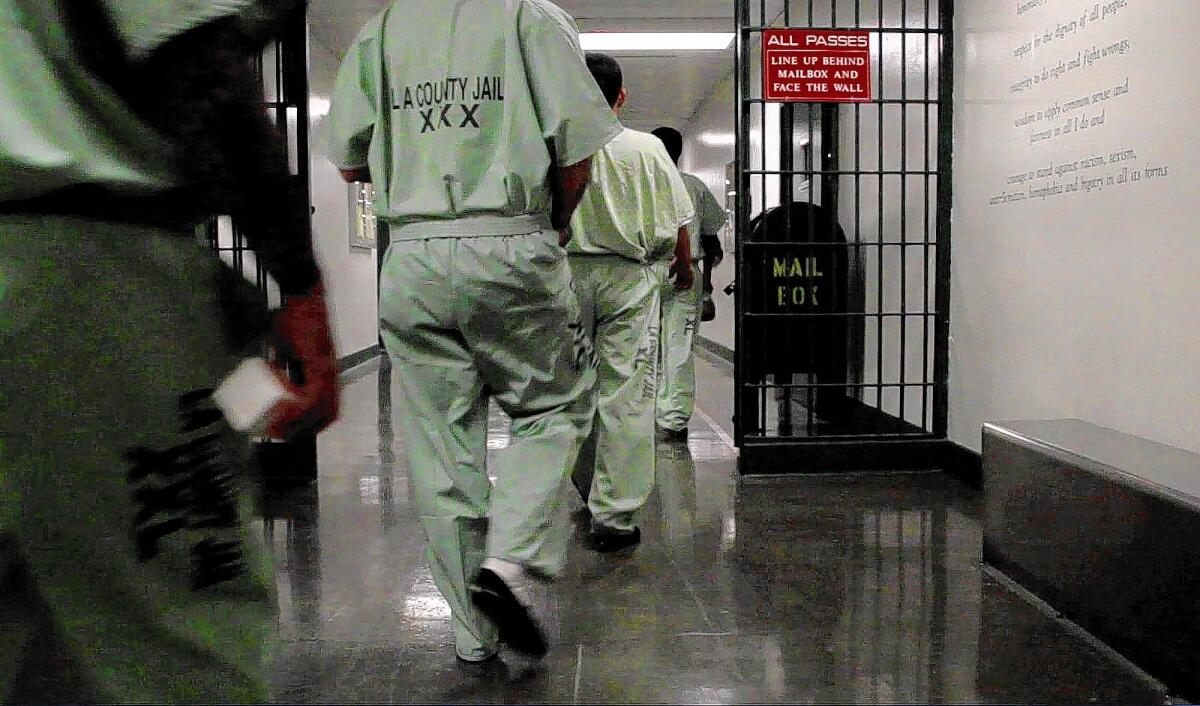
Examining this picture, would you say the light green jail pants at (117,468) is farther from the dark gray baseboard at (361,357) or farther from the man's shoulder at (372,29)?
the dark gray baseboard at (361,357)

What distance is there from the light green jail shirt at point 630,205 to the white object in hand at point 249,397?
218cm

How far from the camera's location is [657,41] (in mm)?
8758

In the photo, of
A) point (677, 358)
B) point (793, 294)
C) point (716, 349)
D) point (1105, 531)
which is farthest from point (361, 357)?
point (1105, 531)

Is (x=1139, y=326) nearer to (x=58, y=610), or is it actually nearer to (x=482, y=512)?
(x=482, y=512)

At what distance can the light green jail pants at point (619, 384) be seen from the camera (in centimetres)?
323

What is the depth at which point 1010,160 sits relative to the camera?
3.84m

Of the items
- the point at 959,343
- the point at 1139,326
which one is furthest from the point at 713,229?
the point at 1139,326

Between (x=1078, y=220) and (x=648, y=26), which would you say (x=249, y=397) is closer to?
(x=1078, y=220)

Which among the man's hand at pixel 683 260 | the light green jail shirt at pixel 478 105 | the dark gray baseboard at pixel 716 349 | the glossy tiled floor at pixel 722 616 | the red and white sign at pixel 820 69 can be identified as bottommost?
the glossy tiled floor at pixel 722 616

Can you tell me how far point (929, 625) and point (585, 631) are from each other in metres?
0.81

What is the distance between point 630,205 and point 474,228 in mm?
1216

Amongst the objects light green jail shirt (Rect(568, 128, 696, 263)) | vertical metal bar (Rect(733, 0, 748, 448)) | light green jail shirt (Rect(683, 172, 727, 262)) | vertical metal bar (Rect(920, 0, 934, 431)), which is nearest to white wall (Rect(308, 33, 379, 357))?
light green jail shirt (Rect(683, 172, 727, 262))

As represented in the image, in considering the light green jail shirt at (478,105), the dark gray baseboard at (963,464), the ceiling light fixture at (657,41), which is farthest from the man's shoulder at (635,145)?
the ceiling light fixture at (657,41)

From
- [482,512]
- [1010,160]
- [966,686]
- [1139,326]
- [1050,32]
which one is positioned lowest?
[966,686]
